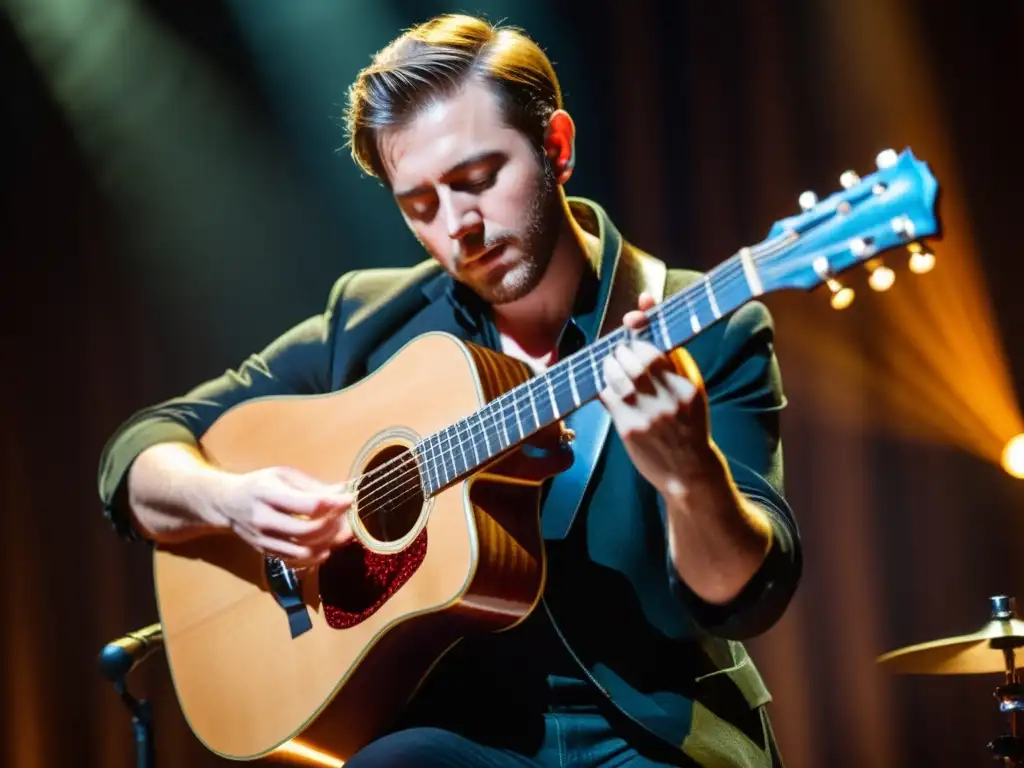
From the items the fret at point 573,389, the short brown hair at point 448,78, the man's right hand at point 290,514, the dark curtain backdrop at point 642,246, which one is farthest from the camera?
the dark curtain backdrop at point 642,246

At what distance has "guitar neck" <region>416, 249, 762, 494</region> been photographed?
1.49m

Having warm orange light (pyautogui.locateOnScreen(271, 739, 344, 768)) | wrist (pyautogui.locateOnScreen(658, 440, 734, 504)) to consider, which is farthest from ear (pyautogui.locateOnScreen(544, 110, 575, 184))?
warm orange light (pyautogui.locateOnScreen(271, 739, 344, 768))

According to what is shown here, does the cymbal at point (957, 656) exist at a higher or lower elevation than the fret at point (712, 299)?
lower

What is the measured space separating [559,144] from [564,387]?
73cm

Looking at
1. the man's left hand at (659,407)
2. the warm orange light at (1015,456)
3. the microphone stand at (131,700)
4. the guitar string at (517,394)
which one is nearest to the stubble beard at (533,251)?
the guitar string at (517,394)

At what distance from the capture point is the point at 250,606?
2.22m

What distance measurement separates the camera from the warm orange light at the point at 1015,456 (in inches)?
116

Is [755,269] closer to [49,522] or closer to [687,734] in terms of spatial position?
[687,734]

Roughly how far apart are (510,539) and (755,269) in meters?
0.64

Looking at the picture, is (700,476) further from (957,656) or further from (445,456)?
(957,656)

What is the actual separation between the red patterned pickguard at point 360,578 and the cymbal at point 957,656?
116cm

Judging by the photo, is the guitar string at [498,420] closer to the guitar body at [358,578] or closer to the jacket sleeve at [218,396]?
the guitar body at [358,578]

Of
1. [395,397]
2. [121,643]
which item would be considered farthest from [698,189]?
[121,643]

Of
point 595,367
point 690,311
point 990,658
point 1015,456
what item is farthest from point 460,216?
point 1015,456
